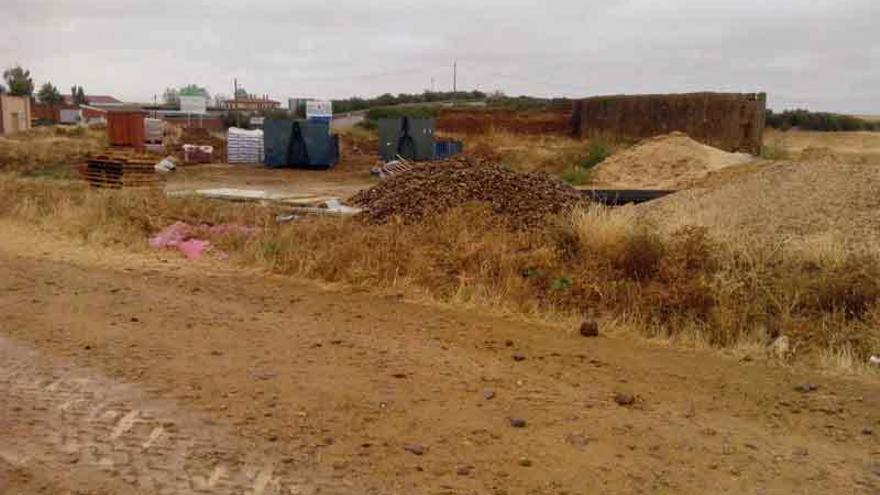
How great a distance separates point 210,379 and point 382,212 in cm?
537

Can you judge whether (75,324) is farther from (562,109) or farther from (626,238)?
(562,109)

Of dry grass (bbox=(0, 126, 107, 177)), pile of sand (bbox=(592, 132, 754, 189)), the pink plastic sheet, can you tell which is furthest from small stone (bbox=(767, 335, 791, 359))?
dry grass (bbox=(0, 126, 107, 177))

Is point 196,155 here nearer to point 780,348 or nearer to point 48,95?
point 780,348

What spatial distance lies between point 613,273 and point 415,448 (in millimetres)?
3709

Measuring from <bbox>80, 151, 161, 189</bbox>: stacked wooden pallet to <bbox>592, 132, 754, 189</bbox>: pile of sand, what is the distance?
10822 mm

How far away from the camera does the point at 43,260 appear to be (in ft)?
29.2

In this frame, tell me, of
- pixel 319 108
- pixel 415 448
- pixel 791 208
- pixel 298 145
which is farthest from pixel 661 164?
pixel 319 108

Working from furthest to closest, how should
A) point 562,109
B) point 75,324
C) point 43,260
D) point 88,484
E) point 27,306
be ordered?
point 562,109, point 43,260, point 27,306, point 75,324, point 88,484

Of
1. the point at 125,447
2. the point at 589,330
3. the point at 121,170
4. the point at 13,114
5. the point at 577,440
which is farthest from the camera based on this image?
the point at 13,114

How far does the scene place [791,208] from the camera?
9.66m

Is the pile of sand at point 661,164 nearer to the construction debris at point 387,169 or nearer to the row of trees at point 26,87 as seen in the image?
the construction debris at point 387,169

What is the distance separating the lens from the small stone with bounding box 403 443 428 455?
385cm

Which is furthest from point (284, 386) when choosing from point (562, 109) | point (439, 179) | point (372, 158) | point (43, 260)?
point (562, 109)

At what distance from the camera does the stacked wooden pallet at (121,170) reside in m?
14.2
